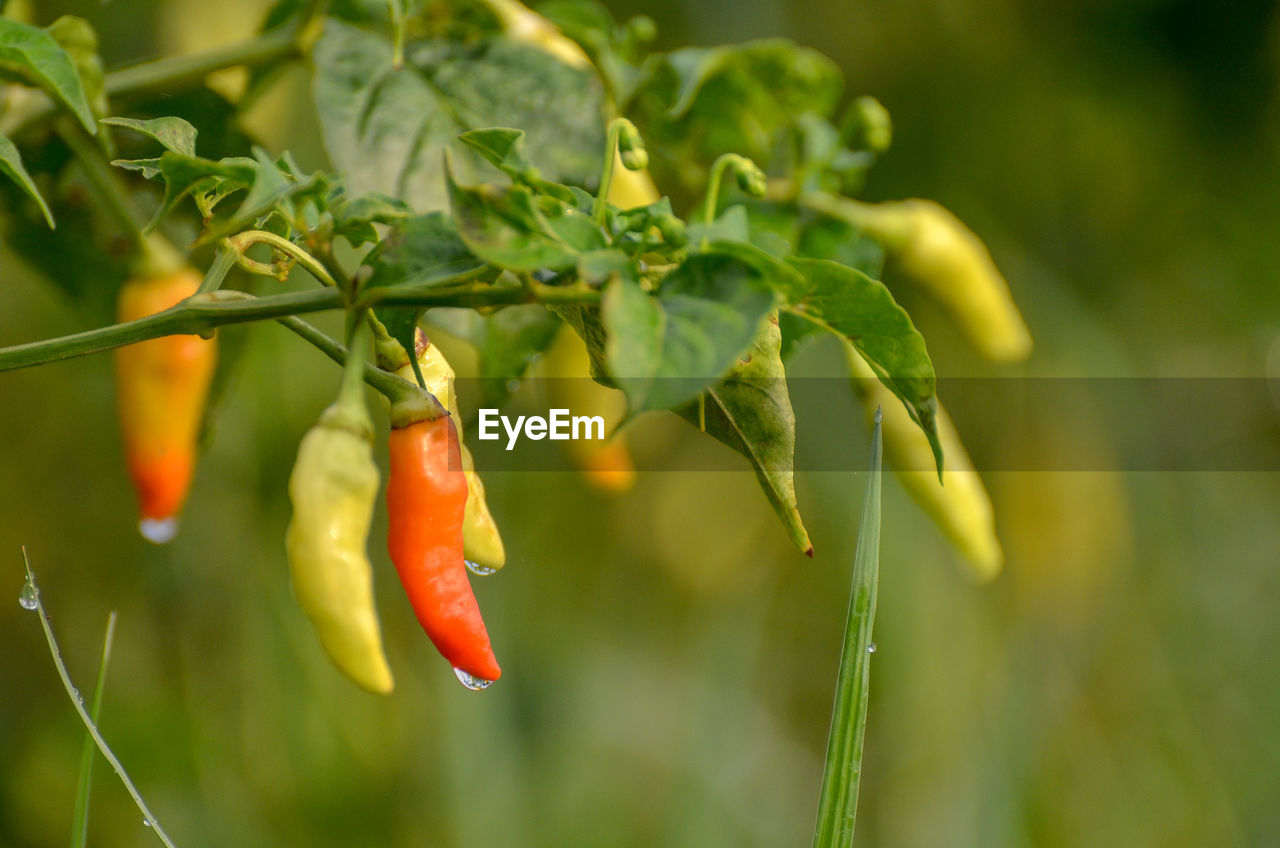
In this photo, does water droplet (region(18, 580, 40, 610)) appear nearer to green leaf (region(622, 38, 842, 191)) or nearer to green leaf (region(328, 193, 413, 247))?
green leaf (region(328, 193, 413, 247))

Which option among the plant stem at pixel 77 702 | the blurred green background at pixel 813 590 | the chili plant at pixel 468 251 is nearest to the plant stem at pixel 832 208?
the chili plant at pixel 468 251

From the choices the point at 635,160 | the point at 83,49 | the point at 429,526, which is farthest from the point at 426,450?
the point at 83,49

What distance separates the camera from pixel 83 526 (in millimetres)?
922

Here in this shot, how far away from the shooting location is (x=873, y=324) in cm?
27

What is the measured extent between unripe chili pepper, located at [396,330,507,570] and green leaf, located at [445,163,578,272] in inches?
3.5

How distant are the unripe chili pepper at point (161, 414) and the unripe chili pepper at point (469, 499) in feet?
0.40

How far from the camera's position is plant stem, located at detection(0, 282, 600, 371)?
0.24 meters

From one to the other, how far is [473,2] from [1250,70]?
1.27m

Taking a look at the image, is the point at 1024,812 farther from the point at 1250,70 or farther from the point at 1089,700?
the point at 1250,70

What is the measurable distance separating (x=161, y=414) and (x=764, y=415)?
0.77ft

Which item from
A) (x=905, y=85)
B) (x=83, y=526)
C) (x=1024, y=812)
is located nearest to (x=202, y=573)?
(x=83, y=526)

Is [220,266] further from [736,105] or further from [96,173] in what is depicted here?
[736,105]

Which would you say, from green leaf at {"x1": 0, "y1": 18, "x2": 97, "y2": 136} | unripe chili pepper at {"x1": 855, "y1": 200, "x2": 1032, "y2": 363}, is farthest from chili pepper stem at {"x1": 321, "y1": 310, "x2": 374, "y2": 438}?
unripe chili pepper at {"x1": 855, "y1": 200, "x2": 1032, "y2": 363}

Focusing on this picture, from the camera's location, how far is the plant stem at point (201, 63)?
428 millimetres
